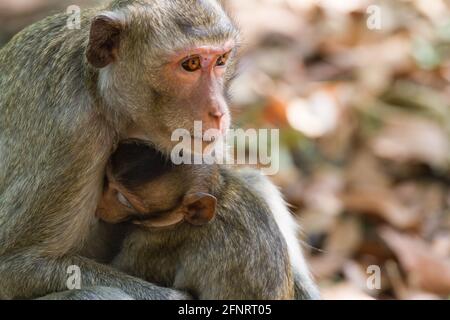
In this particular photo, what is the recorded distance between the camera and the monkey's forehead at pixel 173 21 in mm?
7785

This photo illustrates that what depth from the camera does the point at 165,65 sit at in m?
7.83

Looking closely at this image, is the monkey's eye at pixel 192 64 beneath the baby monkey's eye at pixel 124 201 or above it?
above

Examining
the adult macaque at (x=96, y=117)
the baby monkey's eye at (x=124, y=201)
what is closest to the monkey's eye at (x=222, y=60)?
the adult macaque at (x=96, y=117)

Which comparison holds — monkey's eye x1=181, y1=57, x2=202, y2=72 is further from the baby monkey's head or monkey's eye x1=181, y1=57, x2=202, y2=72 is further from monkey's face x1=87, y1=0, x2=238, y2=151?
the baby monkey's head

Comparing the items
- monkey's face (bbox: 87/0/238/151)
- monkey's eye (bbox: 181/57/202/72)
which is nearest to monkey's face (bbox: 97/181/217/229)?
monkey's face (bbox: 87/0/238/151)

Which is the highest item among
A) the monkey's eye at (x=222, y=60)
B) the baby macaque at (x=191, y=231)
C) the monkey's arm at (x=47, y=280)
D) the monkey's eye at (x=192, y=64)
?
the monkey's eye at (x=222, y=60)

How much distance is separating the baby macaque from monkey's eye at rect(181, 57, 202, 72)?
71 centimetres

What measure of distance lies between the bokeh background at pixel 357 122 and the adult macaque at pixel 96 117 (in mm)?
2462

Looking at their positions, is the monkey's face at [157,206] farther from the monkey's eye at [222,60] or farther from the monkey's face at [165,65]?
the monkey's eye at [222,60]

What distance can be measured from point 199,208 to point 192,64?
1.05m

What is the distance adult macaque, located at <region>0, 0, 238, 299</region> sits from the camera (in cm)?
776

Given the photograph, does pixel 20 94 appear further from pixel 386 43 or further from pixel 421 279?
pixel 386 43
